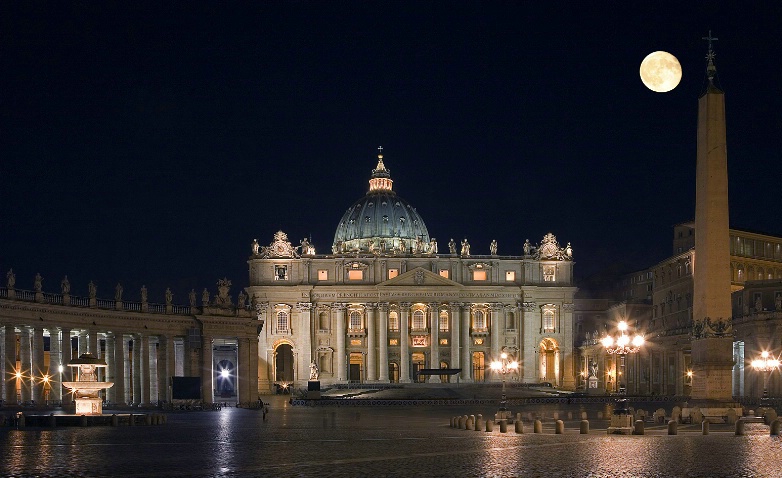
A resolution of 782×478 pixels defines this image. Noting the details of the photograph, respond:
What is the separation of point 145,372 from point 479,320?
81522mm

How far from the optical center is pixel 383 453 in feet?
112

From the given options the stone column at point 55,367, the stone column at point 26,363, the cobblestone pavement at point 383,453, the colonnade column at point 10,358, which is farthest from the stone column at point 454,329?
the cobblestone pavement at point 383,453

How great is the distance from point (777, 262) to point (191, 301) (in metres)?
60.2

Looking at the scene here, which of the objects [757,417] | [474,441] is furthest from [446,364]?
[474,441]

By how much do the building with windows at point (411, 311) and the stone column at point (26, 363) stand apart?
7994cm

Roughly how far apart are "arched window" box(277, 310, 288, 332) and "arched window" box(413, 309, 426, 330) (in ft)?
52.0

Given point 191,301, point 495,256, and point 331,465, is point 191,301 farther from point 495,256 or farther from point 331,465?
point 495,256

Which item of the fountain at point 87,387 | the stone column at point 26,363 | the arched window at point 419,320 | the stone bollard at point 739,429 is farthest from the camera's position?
the arched window at point 419,320

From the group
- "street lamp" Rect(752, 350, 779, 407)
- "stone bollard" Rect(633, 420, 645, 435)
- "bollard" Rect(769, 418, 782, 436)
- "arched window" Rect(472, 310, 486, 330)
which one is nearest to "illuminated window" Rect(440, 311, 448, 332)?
"arched window" Rect(472, 310, 486, 330)

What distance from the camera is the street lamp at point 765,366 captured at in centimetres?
6888

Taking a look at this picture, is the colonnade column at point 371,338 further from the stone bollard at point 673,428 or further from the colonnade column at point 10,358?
the stone bollard at point 673,428

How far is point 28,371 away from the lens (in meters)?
65.4

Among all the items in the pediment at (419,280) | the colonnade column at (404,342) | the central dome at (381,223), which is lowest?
the colonnade column at (404,342)

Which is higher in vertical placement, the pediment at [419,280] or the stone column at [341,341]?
the pediment at [419,280]
